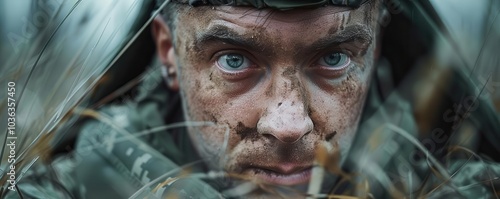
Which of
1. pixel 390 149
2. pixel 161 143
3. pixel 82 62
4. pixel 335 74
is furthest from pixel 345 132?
pixel 82 62

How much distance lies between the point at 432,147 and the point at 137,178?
0.53m

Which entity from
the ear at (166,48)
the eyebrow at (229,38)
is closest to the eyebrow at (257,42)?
the eyebrow at (229,38)

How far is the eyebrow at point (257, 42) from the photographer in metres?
1.16

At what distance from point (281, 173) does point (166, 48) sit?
297 mm

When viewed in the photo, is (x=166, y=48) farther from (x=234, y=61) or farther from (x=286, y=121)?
(x=286, y=121)

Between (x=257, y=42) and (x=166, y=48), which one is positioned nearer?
(x=257, y=42)

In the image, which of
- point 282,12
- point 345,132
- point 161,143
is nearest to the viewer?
point 282,12

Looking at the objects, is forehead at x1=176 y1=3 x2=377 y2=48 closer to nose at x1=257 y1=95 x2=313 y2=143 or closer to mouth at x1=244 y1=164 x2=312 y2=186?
nose at x1=257 y1=95 x2=313 y2=143

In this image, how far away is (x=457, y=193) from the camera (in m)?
1.32

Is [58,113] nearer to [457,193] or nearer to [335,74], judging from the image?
[335,74]

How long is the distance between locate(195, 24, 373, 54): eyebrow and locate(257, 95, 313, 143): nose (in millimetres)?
85

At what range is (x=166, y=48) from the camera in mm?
1317

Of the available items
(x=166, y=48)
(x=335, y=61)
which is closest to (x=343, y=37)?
(x=335, y=61)

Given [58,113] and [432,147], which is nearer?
[58,113]
